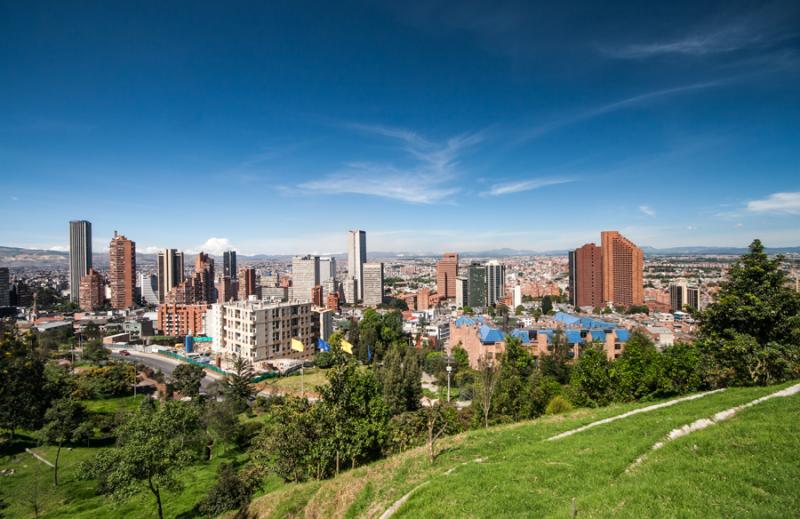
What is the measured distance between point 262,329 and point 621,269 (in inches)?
3020

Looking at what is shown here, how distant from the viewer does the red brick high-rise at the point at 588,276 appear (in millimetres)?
92062

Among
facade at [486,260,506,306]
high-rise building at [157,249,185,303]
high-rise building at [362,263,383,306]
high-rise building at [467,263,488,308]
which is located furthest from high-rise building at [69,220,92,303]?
facade at [486,260,506,306]

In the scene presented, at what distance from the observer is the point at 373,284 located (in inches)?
4323

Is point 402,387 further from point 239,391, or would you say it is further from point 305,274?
point 305,274

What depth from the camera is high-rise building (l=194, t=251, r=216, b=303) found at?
3364 inches

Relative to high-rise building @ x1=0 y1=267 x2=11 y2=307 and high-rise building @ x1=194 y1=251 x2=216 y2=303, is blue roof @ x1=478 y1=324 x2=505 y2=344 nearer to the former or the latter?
high-rise building @ x1=194 y1=251 x2=216 y2=303

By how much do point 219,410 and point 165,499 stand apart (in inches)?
233

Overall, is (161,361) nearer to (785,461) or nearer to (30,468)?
(30,468)

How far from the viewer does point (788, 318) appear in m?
13.0

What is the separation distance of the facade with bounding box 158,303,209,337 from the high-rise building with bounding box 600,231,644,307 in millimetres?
78608

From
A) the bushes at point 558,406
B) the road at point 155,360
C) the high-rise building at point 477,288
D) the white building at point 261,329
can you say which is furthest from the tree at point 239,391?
the high-rise building at point 477,288

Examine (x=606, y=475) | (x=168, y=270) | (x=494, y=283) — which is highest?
(x=168, y=270)

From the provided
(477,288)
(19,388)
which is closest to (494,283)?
(477,288)

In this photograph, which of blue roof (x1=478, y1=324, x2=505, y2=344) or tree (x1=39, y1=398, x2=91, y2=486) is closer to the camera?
tree (x1=39, y1=398, x2=91, y2=486)
